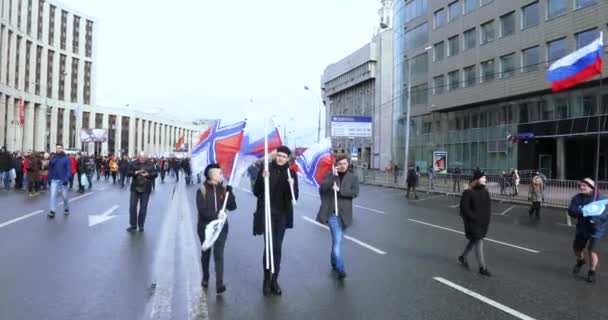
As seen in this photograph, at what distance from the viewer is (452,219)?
1606cm

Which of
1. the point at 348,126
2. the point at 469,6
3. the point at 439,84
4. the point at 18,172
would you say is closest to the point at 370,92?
the point at 348,126

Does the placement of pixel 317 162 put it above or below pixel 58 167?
above

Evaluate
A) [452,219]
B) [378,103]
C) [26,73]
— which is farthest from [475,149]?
[26,73]

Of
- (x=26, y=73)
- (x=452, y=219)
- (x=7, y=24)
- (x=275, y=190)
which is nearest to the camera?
(x=275, y=190)

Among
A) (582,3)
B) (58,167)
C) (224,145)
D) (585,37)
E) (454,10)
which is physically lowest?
(58,167)

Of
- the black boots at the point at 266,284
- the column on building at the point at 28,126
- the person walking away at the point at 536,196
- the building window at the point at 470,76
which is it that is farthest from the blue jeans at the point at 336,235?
the column on building at the point at 28,126

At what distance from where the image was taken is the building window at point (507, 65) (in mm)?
38094

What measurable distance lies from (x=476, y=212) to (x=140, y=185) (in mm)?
6564

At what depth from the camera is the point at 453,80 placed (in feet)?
149

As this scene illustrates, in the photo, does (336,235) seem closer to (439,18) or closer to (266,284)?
(266,284)

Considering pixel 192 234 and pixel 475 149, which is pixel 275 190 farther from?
pixel 475 149

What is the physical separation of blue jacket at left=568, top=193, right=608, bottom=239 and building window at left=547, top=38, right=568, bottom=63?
95.4ft

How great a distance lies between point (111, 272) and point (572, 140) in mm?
37389

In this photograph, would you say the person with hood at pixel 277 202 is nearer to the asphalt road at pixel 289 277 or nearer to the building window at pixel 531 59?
the asphalt road at pixel 289 277
